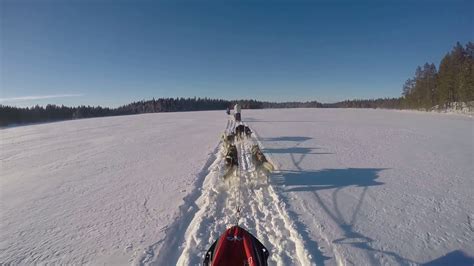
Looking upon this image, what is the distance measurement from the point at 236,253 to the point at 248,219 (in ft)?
6.32

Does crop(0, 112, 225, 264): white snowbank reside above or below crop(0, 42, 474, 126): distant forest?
below

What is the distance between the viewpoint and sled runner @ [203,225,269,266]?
11.7ft

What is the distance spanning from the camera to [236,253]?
3.71 m

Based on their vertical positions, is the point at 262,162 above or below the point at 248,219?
above

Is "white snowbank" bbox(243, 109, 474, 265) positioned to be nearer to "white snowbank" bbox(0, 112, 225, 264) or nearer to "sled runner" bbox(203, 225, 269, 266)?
"sled runner" bbox(203, 225, 269, 266)

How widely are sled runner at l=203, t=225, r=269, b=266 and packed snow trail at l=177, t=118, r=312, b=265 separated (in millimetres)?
712

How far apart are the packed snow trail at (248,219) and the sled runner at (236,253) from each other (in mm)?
712

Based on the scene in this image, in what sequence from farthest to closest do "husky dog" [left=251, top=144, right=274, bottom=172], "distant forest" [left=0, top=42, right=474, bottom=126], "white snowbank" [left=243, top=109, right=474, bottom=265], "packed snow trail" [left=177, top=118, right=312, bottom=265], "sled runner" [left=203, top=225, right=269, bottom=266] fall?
"distant forest" [left=0, top=42, right=474, bottom=126] < "husky dog" [left=251, top=144, right=274, bottom=172] < "white snowbank" [left=243, top=109, right=474, bottom=265] < "packed snow trail" [left=177, top=118, right=312, bottom=265] < "sled runner" [left=203, top=225, right=269, bottom=266]

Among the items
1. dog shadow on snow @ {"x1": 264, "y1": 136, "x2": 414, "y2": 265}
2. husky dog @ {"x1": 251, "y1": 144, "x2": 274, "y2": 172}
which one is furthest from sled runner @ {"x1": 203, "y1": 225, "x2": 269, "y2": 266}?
husky dog @ {"x1": 251, "y1": 144, "x2": 274, "y2": 172}

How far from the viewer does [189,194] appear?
24.2ft

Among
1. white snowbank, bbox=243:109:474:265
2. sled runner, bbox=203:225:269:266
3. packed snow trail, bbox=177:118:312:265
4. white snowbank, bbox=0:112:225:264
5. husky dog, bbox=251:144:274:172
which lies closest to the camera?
sled runner, bbox=203:225:269:266

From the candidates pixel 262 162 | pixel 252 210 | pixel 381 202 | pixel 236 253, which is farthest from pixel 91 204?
pixel 381 202

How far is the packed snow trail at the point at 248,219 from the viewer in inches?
175

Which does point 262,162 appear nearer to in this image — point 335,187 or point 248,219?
point 335,187
